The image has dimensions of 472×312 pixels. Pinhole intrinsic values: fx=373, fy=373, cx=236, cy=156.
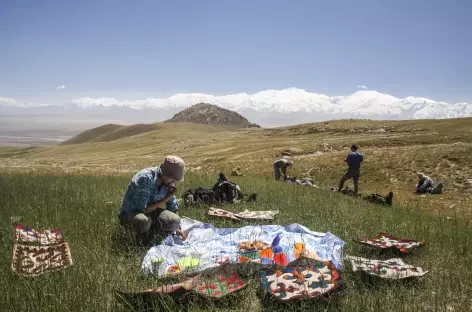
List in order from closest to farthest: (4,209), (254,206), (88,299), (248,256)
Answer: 1. (88,299)
2. (248,256)
3. (4,209)
4. (254,206)

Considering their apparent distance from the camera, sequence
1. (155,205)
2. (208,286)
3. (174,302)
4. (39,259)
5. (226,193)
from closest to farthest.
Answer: (174,302) < (208,286) < (39,259) < (155,205) < (226,193)

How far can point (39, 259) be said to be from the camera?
530 cm

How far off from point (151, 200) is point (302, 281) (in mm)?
3128

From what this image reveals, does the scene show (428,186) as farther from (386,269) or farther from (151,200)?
Result: (151,200)

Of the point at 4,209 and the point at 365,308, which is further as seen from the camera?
the point at 4,209

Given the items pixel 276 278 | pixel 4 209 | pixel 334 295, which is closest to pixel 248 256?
pixel 276 278

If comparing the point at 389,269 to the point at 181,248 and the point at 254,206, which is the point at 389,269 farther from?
the point at 254,206

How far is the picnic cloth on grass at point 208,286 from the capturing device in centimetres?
397

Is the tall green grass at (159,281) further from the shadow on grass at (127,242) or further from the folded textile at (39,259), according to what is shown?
the folded textile at (39,259)

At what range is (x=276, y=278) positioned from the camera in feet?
15.3

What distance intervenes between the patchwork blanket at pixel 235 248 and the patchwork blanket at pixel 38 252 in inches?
45.2

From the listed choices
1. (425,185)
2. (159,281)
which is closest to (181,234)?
(159,281)

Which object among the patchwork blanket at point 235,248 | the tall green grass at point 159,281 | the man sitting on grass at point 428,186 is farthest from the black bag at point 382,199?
the patchwork blanket at point 235,248

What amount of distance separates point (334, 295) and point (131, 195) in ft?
12.1
